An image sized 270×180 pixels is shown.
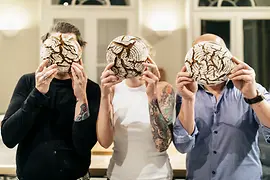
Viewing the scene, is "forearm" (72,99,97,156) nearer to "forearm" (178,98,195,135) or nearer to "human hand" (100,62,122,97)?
"human hand" (100,62,122,97)

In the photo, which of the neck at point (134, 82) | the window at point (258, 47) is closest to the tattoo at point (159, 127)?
the neck at point (134, 82)

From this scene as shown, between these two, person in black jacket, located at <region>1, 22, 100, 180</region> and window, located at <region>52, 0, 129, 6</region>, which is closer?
person in black jacket, located at <region>1, 22, 100, 180</region>

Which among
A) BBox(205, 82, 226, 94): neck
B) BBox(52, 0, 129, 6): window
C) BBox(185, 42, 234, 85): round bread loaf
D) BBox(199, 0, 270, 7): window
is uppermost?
BBox(52, 0, 129, 6): window

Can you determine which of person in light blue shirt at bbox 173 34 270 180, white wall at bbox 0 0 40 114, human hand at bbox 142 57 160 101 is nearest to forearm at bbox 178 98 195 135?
person in light blue shirt at bbox 173 34 270 180

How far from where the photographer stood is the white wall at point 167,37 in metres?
4.60

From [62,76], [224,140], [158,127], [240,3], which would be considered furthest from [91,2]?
[224,140]

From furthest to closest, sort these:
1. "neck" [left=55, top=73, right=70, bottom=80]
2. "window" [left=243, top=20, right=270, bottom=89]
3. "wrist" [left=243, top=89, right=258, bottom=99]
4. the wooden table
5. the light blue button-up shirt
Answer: "window" [left=243, top=20, right=270, bottom=89] → the wooden table → "neck" [left=55, top=73, right=70, bottom=80] → the light blue button-up shirt → "wrist" [left=243, top=89, right=258, bottom=99]

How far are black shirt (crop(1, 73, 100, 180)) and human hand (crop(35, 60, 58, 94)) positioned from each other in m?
0.02

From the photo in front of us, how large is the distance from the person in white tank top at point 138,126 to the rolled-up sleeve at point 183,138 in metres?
0.04

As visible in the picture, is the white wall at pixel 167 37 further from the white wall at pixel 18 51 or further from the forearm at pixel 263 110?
the forearm at pixel 263 110

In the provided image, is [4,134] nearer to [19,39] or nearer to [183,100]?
[183,100]

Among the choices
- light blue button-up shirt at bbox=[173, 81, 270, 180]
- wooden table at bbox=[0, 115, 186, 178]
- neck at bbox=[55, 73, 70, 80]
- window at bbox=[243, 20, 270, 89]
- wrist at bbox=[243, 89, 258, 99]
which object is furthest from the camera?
window at bbox=[243, 20, 270, 89]

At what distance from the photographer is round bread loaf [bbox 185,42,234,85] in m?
1.12

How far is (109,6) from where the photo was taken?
4641 mm
